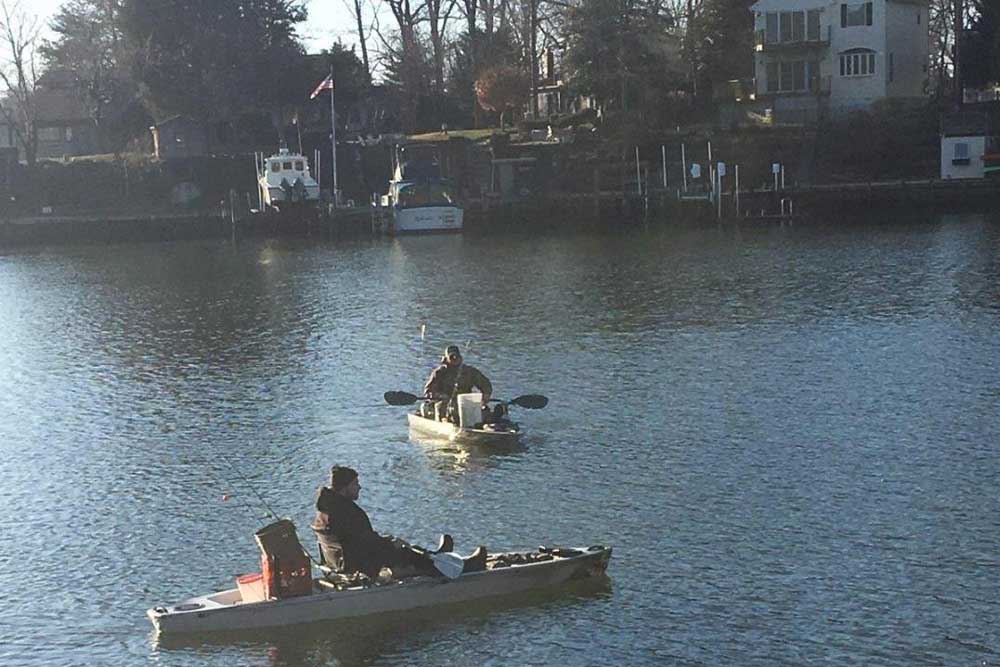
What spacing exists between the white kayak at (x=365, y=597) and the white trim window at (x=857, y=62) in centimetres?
7576

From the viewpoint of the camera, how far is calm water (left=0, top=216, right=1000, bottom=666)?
18391 mm

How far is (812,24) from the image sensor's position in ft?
298

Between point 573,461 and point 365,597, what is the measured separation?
8.74 metres

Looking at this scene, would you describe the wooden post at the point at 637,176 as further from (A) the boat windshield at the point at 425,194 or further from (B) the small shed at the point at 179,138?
(B) the small shed at the point at 179,138

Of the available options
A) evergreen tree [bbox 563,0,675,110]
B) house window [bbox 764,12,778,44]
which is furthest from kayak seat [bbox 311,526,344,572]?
house window [bbox 764,12,778,44]

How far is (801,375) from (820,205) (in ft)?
169

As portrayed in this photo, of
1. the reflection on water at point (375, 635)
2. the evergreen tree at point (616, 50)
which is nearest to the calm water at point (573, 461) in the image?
the reflection on water at point (375, 635)

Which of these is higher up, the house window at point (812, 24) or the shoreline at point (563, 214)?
the house window at point (812, 24)

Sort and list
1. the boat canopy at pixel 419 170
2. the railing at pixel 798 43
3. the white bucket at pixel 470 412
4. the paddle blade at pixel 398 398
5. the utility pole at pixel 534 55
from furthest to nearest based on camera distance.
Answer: the utility pole at pixel 534 55
the railing at pixel 798 43
the boat canopy at pixel 419 170
the paddle blade at pixel 398 398
the white bucket at pixel 470 412

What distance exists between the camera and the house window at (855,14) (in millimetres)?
89812

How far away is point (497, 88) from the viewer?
9650cm

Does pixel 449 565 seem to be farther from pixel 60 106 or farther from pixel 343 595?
pixel 60 106

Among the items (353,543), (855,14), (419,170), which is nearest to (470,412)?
(353,543)

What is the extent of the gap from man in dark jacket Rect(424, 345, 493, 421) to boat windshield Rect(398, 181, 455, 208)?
53867 mm
